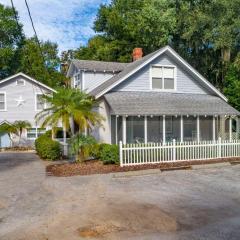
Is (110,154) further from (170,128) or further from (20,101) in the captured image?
(20,101)

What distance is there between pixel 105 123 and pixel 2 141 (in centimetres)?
1606

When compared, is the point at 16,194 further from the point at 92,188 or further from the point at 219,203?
the point at 219,203

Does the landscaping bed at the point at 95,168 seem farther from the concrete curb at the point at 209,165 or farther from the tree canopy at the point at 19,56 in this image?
the tree canopy at the point at 19,56

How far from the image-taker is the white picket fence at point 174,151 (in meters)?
18.7

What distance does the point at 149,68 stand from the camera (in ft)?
80.7

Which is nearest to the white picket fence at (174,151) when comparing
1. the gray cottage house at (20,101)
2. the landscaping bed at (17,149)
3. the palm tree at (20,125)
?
the landscaping bed at (17,149)

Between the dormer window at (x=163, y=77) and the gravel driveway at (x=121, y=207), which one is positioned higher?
the dormer window at (x=163, y=77)

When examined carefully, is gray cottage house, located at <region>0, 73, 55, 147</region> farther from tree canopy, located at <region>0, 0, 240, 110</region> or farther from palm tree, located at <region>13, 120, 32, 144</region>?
tree canopy, located at <region>0, 0, 240, 110</region>

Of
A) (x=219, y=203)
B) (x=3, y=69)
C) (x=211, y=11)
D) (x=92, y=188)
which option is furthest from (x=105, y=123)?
(x=3, y=69)

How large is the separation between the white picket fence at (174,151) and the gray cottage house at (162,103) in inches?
96.7

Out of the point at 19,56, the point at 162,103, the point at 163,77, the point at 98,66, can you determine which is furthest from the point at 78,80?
the point at 19,56

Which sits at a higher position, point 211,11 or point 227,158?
point 211,11

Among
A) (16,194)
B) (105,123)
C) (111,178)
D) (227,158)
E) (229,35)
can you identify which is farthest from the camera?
(229,35)

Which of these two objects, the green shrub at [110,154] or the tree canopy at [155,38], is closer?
the green shrub at [110,154]
